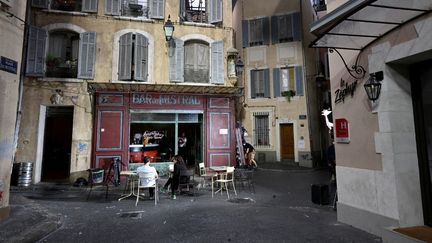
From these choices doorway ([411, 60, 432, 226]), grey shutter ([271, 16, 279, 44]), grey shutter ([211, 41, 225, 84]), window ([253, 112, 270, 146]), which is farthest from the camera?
grey shutter ([271, 16, 279, 44])

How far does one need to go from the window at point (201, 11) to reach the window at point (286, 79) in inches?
211

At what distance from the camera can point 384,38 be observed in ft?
14.7

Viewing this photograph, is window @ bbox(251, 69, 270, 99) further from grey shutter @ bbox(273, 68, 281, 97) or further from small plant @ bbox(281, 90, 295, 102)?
small plant @ bbox(281, 90, 295, 102)

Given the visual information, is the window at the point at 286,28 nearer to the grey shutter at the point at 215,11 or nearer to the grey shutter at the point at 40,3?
the grey shutter at the point at 215,11

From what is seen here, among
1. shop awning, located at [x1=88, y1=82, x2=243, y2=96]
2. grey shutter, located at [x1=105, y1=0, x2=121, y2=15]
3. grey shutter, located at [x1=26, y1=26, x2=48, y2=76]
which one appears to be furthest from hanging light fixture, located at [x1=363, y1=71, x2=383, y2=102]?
grey shutter, located at [x1=26, y1=26, x2=48, y2=76]

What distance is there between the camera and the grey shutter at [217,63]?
11578 millimetres

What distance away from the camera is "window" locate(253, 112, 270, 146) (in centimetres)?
1558

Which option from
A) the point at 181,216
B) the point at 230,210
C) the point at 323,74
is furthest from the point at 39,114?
the point at 323,74

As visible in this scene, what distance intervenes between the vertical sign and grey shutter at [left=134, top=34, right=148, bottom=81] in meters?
7.85

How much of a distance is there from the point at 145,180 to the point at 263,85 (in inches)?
416

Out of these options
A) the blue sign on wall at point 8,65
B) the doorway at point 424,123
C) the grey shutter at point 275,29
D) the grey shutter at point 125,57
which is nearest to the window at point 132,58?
the grey shutter at point 125,57

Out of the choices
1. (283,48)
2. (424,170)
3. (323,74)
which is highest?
(283,48)

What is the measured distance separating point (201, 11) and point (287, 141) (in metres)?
8.51

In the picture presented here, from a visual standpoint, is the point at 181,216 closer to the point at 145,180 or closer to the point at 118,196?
the point at 145,180
